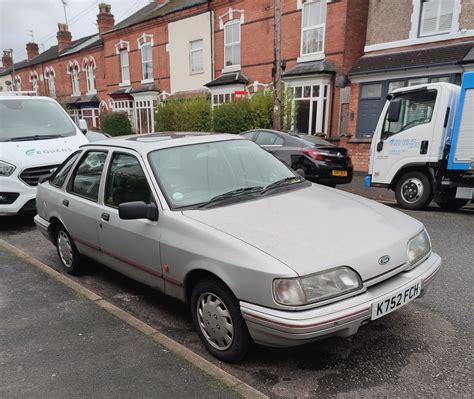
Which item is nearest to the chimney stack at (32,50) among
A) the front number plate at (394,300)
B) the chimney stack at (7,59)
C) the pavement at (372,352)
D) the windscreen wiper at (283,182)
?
the chimney stack at (7,59)

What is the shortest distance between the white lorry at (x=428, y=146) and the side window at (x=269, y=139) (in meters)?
2.32

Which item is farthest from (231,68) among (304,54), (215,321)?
A: (215,321)

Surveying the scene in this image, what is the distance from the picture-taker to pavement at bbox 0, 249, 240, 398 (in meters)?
2.57

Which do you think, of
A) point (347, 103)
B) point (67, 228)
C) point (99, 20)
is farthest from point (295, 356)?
point (99, 20)

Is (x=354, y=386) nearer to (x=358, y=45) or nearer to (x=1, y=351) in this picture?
(x=1, y=351)

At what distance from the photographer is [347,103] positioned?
15344 mm

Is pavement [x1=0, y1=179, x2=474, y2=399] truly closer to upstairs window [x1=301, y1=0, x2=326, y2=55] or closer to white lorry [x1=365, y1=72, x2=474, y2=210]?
white lorry [x1=365, y1=72, x2=474, y2=210]

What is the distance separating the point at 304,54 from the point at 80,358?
15.8 meters

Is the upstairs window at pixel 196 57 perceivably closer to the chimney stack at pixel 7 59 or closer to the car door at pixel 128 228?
the car door at pixel 128 228

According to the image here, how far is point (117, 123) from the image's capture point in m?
25.7

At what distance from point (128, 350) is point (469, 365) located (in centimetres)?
246

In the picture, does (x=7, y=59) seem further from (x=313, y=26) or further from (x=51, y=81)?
(x=313, y=26)

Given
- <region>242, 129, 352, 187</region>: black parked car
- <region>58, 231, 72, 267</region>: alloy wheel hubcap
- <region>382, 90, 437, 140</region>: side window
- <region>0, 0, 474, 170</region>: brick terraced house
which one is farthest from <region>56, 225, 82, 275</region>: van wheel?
<region>0, 0, 474, 170</region>: brick terraced house

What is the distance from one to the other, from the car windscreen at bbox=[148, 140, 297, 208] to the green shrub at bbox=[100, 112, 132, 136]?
23266 millimetres
